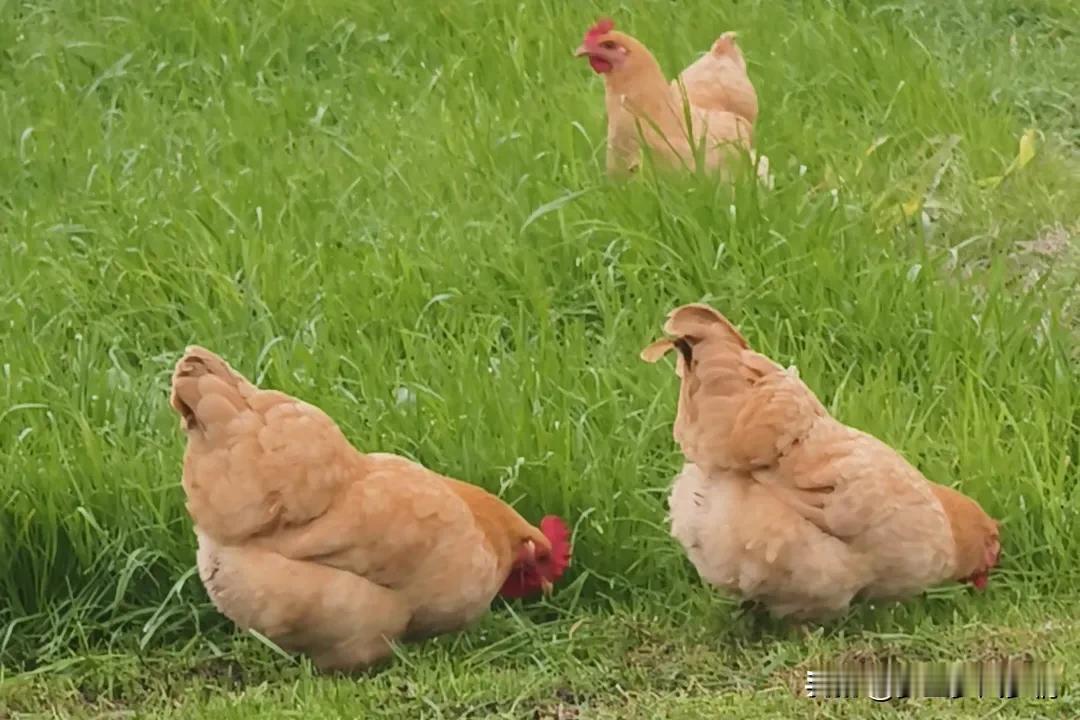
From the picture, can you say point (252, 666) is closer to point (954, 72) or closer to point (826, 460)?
point (826, 460)

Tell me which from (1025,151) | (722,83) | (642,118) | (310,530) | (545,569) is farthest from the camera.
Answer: (1025,151)

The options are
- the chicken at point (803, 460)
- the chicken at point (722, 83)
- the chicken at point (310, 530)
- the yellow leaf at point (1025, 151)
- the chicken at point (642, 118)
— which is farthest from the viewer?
the yellow leaf at point (1025, 151)

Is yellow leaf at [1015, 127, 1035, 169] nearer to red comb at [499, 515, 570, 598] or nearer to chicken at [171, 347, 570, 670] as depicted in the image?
red comb at [499, 515, 570, 598]

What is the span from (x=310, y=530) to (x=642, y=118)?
2223 mm

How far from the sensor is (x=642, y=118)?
508 cm

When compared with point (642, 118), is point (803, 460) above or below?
below

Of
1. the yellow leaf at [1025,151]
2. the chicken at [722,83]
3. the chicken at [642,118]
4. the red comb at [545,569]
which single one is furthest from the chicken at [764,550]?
the yellow leaf at [1025,151]

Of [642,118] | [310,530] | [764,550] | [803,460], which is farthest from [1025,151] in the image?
[310,530]

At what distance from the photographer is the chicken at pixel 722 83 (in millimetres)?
5438

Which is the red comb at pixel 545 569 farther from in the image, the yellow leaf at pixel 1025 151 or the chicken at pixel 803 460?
the yellow leaf at pixel 1025 151

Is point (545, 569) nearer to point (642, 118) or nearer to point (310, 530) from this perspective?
point (310, 530)

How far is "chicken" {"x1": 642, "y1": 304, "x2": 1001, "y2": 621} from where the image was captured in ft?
11.1

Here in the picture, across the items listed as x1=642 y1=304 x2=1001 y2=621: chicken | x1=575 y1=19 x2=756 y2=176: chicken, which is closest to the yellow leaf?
x1=575 y1=19 x2=756 y2=176: chicken

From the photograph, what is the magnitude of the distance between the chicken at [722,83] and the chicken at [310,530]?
240 centimetres
